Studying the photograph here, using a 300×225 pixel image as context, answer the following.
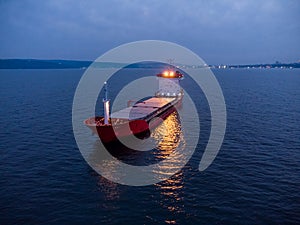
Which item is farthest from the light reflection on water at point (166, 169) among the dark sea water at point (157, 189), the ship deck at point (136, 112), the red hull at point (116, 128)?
the ship deck at point (136, 112)

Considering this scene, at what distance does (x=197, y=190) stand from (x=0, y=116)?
65.0 m

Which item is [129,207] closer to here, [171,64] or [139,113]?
[139,113]

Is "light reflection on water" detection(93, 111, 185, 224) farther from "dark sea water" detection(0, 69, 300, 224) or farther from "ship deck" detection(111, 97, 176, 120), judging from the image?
"ship deck" detection(111, 97, 176, 120)

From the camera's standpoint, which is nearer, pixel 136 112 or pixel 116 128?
pixel 116 128

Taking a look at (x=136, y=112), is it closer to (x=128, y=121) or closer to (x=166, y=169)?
(x=128, y=121)

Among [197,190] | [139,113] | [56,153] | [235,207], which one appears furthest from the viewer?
[139,113]

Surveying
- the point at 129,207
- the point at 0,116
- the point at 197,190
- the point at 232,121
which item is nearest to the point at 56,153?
the point at 129,207

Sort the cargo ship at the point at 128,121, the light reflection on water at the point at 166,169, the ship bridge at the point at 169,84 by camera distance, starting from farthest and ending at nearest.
A: the ship bridge at the point at 169,84, the cargo ship at the point at 128,121, the light reflection on water at the point at 166,169

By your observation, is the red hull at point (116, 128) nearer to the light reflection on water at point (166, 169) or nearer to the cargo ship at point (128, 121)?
the cargo ship at point (128, 121)

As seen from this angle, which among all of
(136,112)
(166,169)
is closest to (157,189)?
(166,169)

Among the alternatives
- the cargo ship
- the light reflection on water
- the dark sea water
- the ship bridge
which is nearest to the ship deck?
the cargo ship

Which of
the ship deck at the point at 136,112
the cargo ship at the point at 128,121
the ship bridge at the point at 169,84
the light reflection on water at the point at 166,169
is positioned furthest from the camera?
the ship bridge at the point at 169,84

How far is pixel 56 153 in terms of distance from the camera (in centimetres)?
4516

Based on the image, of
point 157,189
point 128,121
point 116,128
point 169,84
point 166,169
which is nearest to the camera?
point 157,189
